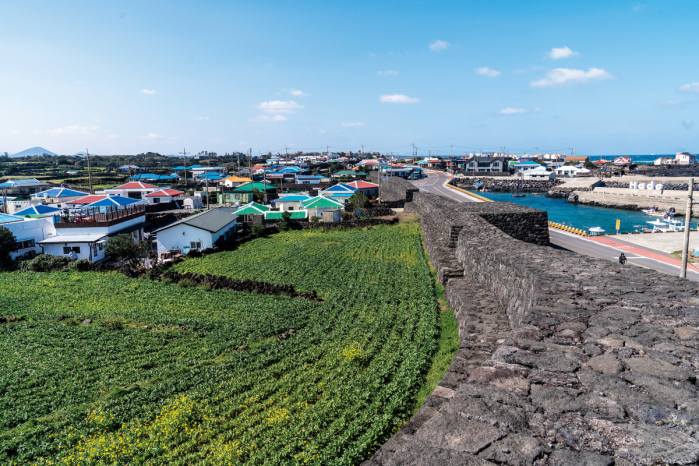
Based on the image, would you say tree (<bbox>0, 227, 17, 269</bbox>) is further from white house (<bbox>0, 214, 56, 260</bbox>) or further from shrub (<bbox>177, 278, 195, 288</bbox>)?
shrub (<bbox>177, 278, 195, 288</bbox>)

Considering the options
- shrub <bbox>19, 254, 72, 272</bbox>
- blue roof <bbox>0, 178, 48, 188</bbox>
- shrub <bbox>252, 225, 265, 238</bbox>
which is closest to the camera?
shrub <bbox>19, 254, 72, 272</bbox>

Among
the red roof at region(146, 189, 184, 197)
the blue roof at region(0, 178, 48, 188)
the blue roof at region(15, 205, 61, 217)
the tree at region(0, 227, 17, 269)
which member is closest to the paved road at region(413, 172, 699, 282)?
the tree at region(0, 227, 17, 269)

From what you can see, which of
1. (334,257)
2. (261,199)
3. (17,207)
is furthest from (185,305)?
(17,207)

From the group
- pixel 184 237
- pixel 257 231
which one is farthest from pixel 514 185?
pixel 184 237

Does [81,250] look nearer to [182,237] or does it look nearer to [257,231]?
[182,237]

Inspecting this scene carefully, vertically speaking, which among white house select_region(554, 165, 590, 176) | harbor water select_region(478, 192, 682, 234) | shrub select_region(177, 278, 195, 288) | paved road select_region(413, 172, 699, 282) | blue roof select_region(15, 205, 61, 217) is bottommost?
harbor water select_region(478, 192, 682, 234)

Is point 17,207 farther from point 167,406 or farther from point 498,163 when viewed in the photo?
point 498,163

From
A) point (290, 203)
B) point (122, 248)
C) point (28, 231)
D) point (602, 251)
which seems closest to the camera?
Answer: point (602, 251)

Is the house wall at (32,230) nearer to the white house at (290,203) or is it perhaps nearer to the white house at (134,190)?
the white house at (290,203)
